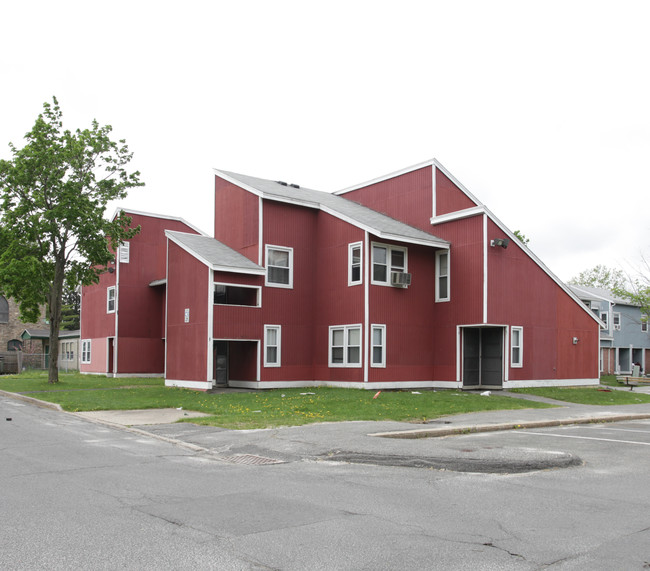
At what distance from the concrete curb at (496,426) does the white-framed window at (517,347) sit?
8.28 m

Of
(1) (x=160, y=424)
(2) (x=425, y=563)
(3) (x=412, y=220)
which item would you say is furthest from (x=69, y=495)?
(3) (x=412, y=220)

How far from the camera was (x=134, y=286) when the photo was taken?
36844 millimetres

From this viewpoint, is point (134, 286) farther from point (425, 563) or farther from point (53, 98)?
point (425, 563)

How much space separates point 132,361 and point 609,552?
111ft

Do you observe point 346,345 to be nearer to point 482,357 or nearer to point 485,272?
point 482,357

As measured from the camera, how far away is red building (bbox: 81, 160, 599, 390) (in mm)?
25781

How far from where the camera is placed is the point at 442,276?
27.7m

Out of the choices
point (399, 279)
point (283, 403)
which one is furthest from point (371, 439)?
point (399, 279)

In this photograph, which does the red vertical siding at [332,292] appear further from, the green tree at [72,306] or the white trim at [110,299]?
the green tree at [72,306]

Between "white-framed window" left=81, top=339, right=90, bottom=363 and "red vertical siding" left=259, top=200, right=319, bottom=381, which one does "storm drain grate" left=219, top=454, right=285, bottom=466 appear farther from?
"white-framed window" left=81, top=339, right=90, bottom=363

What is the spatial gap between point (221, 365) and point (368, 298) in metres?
7.43

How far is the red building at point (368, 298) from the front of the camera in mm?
25781

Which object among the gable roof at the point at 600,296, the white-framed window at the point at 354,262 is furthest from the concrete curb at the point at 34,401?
the gable roof at the point at 600,296

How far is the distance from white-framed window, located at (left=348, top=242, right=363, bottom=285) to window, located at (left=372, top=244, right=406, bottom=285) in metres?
0.63
